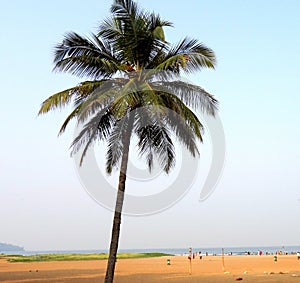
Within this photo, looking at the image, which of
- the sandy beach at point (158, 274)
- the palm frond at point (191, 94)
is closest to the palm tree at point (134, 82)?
the palm frond at point (191, 94)

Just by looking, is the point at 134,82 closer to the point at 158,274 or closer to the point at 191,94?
the point at 191,94

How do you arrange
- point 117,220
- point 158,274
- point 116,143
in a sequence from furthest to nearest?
point 158,274 → point 116,143 → point 117,220

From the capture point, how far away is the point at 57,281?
26.7m

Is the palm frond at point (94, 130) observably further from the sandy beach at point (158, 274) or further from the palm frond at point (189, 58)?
the sandy beach at point (158, 274)

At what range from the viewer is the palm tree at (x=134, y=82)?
1564 cm

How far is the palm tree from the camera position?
1564 centimetres

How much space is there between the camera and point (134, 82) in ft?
49.8

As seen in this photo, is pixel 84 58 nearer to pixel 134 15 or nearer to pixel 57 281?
pixel 134 15

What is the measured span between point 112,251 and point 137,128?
14.2 ft

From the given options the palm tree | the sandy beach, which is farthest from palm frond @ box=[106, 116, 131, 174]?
the sandy beach

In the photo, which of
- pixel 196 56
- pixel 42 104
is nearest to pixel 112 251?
pixel 42 104

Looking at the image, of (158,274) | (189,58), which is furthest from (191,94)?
(158,274)

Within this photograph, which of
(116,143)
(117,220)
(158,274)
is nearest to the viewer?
(117,220)

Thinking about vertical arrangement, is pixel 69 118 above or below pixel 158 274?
above
